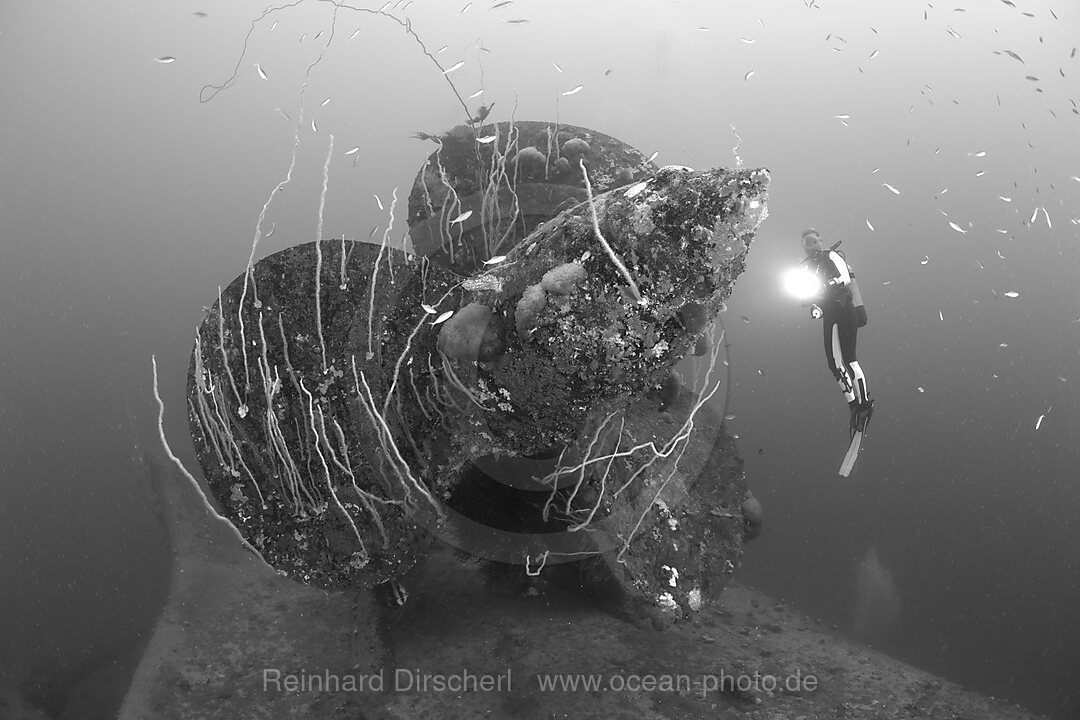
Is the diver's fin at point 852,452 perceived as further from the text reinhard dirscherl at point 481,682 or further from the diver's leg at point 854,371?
the text reinhard dirscherl at point 481,682

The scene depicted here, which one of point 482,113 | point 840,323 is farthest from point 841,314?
point 482,113

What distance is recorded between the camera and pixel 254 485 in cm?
331

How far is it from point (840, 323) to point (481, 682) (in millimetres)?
5900

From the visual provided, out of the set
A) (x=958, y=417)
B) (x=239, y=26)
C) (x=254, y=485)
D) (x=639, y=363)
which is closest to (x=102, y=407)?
(x=254, y=485)

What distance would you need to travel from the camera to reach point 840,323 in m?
6.55

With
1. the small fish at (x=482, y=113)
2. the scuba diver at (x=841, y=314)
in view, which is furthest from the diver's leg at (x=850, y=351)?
the small fish at (x=482, y=113)

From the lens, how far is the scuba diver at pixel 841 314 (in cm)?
630

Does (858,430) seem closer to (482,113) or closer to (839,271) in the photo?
(839,271)

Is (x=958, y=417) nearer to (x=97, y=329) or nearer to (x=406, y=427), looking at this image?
(x=406, y=427)

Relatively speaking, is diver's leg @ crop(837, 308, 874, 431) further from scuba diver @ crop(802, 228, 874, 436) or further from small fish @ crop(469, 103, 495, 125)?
small fish @ crop(469, 103, 495, 125)

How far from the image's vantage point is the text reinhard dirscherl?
3801mm

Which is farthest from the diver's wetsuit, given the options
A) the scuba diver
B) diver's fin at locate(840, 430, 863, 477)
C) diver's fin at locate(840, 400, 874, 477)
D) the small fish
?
the small fish

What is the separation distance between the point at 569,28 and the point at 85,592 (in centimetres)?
Answer: 9192

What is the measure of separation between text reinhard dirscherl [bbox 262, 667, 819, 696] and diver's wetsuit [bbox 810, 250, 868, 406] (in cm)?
412
